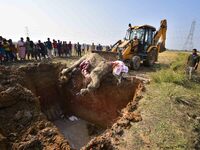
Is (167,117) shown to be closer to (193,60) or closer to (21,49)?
(193,60)

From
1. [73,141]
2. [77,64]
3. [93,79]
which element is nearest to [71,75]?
[77,64]

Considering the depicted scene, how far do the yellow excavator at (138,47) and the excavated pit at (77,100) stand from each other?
3.23 metres

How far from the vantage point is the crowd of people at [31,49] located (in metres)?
12.1

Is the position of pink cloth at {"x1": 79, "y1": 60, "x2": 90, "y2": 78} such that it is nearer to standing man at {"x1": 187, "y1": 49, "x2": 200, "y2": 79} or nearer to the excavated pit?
the excavated pit

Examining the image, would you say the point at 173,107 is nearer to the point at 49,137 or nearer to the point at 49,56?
the point at 49,137

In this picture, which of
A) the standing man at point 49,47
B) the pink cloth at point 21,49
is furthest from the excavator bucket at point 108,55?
the standing man at point 49,47

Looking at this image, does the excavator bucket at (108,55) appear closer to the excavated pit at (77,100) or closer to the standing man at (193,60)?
the excavated pit at (77,100)

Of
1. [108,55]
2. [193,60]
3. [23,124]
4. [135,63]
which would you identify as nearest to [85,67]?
[108,55]

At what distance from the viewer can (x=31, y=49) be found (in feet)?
46.0

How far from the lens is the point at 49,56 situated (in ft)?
51.1

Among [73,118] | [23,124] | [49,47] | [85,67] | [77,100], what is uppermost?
[49,47]

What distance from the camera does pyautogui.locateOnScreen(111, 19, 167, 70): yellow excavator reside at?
488 inches

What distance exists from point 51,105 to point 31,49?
5108 millimetres

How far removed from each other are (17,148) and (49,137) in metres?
0.80
